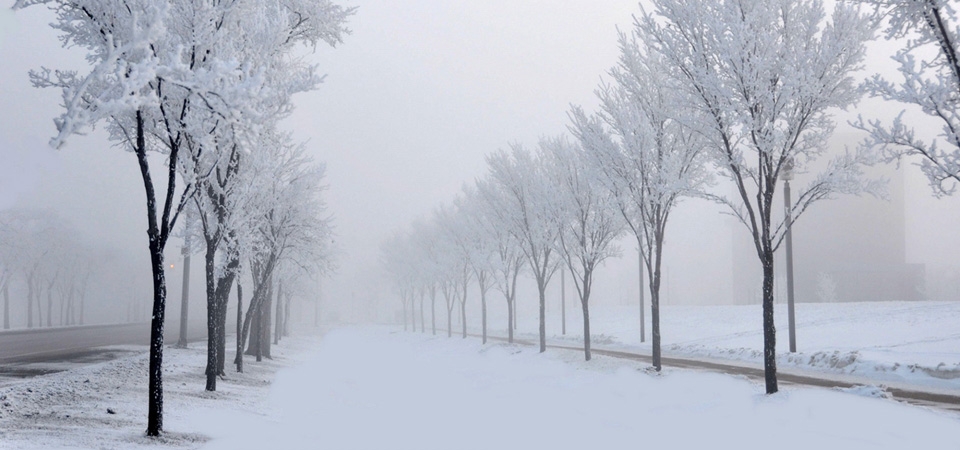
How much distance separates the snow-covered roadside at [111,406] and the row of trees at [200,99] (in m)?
0.62

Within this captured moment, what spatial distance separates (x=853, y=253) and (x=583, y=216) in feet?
256

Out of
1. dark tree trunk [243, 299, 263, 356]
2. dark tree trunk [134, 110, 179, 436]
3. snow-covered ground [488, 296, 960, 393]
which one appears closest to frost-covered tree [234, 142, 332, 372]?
dark tree trunk [243, 299, 263, 356]

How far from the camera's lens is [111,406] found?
11.0 metres

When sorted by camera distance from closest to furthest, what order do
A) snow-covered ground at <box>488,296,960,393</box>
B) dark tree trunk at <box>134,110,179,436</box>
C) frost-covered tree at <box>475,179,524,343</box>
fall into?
1. dark tree trunk at <box>134,110,179,436</box>
2. snow-covered ground at <box>488,296,960,393</box>
3. frost-covered tree at <box>475,179,524,343</box>

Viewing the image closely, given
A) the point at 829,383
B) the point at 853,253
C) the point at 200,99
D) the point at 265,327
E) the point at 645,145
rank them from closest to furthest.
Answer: the point at 200,99
the point at 829,383
the point at 645,145
the point at 265,327
the point at 853,253

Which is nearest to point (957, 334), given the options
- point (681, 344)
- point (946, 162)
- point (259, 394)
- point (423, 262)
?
point (681, 344)

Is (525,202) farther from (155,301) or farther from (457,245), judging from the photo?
(155,301)

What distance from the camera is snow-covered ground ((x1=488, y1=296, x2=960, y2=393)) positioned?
16.5m

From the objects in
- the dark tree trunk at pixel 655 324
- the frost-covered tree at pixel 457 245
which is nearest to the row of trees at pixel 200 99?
the dark tree trunk at pixel 655 324

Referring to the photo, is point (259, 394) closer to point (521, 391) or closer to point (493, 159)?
point (521, 391)

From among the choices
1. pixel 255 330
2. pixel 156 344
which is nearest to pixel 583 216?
pixel 255 330

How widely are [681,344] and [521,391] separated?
1722 cm

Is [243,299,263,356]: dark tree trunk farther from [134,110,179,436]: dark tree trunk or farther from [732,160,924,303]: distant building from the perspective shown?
[732,160,924,303]: distant building

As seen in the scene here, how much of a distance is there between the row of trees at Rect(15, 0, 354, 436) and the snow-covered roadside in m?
0.62
